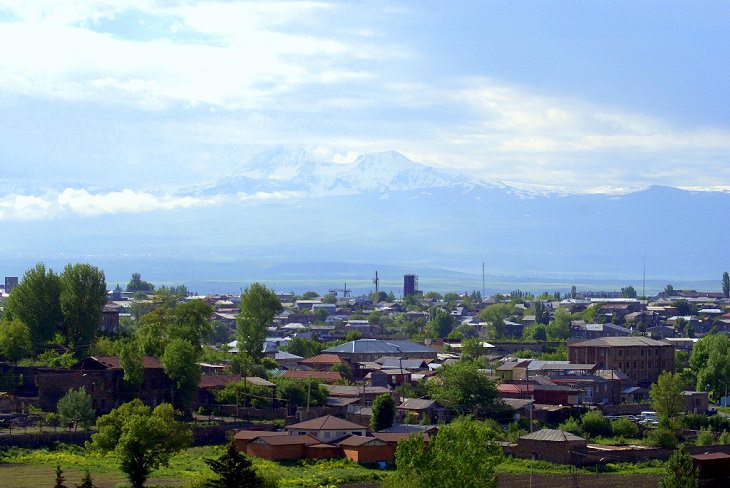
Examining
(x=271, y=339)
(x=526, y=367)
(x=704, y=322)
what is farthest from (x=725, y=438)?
(x=704, y=322)

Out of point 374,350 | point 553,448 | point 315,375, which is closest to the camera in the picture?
point 553,448

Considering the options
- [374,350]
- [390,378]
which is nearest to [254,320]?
[390,378]

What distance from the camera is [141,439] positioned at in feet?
174

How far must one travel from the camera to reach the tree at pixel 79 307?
261 ft

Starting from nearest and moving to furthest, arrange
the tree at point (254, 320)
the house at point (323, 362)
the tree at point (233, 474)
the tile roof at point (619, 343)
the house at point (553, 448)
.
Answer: the tree at point (233, 474)
the house at point (553, 448)
the tree at point (254, 320)
the house at point (323, 362)
the tile roof at point (619, 343)

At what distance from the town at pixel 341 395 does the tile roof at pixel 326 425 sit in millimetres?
111

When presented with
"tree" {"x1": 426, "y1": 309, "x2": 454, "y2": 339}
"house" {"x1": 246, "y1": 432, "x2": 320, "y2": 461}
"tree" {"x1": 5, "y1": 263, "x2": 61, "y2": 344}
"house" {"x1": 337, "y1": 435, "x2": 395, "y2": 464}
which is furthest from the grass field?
"tree" {"x1": 426, "y1": 309, "x2": 454, "y2": 339}

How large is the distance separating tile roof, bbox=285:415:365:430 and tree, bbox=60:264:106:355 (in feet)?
58.9

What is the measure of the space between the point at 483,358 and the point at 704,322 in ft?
184

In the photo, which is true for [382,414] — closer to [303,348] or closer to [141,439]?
[141,439]

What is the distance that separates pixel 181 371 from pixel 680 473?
2825cm

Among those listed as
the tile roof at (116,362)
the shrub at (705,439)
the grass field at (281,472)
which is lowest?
the grass field at (281,472)

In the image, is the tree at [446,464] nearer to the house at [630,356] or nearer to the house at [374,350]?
the house at [630,356]

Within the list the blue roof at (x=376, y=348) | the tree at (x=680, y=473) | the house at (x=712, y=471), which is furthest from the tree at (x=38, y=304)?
the tree at (x=680, y=473)
